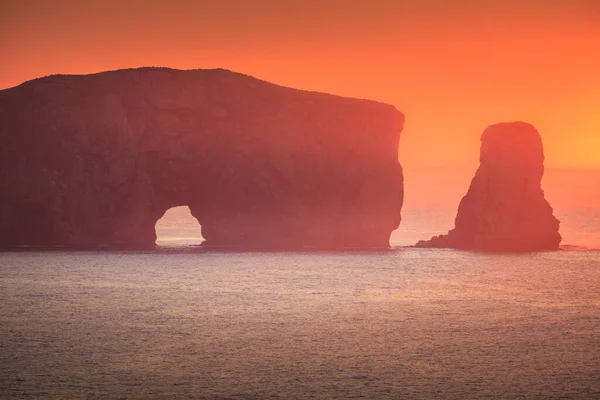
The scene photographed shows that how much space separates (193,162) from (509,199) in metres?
36.2

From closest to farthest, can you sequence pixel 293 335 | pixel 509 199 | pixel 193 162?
pixel 293 335 < pixel 193 162 < pixel 509 199

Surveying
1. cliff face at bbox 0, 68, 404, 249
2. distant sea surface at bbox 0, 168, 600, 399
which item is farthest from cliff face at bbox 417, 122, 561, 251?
distant sea surface at bbox 0, 168, 600, 399

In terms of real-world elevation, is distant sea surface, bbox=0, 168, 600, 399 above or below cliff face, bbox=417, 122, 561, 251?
below

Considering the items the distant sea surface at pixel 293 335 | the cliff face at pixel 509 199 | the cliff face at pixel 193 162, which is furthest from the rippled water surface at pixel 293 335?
the cliff face at pixel 509 199

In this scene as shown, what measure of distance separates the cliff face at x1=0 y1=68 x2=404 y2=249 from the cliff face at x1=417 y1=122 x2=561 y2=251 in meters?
9.71

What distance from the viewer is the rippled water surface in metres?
18.6

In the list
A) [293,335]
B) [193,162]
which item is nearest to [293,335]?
[293,335]

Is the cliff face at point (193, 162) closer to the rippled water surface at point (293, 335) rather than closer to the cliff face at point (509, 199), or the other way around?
the cliff face at point (509, 199)

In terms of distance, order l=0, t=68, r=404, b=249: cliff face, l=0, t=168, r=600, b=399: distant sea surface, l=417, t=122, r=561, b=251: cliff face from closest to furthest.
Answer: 1. l=0, t=168, r=600, b=399: distant sea surface
2. l=0, t=68, r=404, b=249: cliff face
3. l=417, t=122, r=561, b=251: cliff face

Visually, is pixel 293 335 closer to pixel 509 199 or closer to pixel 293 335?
pixel 293 335

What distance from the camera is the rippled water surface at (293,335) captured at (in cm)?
1859

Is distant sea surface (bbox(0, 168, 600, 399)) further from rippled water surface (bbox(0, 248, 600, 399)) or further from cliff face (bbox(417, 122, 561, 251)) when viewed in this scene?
cliff face (bbox(417, 122, 561, 251))

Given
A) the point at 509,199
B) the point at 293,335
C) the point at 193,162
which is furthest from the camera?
the point at 509,199

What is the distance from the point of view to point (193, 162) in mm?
85438
